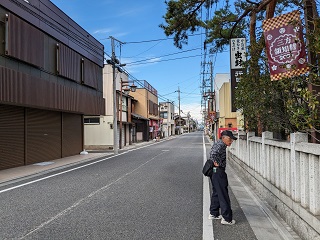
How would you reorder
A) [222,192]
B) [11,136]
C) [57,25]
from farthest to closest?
[57,25] → [11,136] → [222,192]

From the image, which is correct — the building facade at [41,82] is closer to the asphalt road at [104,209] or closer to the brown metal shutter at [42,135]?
the brown metal shutter at [42,135]

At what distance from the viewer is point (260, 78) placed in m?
7.84

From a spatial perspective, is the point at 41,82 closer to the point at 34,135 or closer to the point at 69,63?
the point at 34,135

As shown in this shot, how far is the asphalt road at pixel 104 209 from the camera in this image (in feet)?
Answer: 16.6

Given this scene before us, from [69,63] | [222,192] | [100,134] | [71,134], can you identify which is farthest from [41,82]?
[100,134]

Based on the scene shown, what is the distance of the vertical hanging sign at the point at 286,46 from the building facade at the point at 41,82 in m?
10.5

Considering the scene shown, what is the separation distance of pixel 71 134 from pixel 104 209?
16.4 metres

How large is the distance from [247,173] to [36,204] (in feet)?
21.8

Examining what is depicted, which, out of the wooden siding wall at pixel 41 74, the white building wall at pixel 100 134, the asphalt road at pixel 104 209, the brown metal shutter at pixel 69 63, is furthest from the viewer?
the white building wall at pixel 100 134

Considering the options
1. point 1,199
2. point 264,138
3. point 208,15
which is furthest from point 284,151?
point 208,15

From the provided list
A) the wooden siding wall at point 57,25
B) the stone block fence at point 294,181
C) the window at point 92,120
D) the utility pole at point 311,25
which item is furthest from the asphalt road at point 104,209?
the window at point 92,120

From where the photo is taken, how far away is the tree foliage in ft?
15.4

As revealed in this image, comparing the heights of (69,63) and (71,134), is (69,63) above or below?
above

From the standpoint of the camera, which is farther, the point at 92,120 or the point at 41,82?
the point at 92,120
